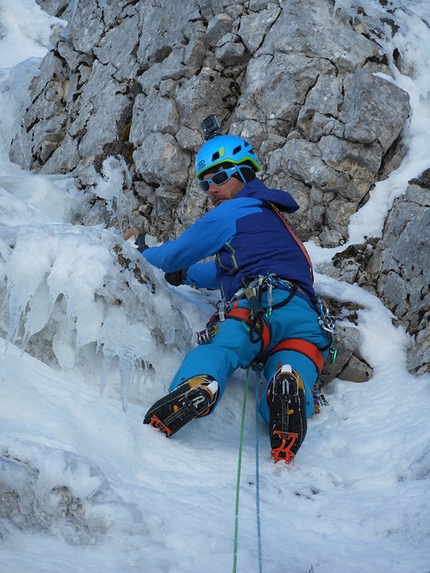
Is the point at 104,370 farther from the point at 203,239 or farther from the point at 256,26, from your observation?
the point at 256,26

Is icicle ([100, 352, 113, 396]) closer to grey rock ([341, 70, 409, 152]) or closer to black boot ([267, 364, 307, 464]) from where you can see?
black boot ([267, 364, 307, 464])

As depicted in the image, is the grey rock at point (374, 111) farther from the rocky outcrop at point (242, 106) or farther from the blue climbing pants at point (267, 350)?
the blue climbing pants at point (267, 350)

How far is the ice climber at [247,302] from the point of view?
352 cm

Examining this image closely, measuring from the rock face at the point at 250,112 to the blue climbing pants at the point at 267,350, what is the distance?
5.18ft

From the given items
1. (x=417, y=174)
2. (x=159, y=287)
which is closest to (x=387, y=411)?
(x=159, y=287)

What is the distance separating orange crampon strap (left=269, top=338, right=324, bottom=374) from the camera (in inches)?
168

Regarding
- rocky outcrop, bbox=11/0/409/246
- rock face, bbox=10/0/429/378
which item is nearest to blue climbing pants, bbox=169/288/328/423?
rock face, bbox=10/0/429/378

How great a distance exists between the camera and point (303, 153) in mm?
7449

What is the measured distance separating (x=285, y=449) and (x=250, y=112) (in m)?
5.93

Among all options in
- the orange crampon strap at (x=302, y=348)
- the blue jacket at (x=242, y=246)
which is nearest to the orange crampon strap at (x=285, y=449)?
the orange crampon strap at (x=302, y=348)

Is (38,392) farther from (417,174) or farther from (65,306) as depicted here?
(417,174)

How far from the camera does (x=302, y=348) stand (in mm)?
4273

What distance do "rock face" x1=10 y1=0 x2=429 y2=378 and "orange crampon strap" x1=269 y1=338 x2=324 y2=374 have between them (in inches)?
59.4

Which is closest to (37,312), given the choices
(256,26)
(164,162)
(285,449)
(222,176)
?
(285,449)
